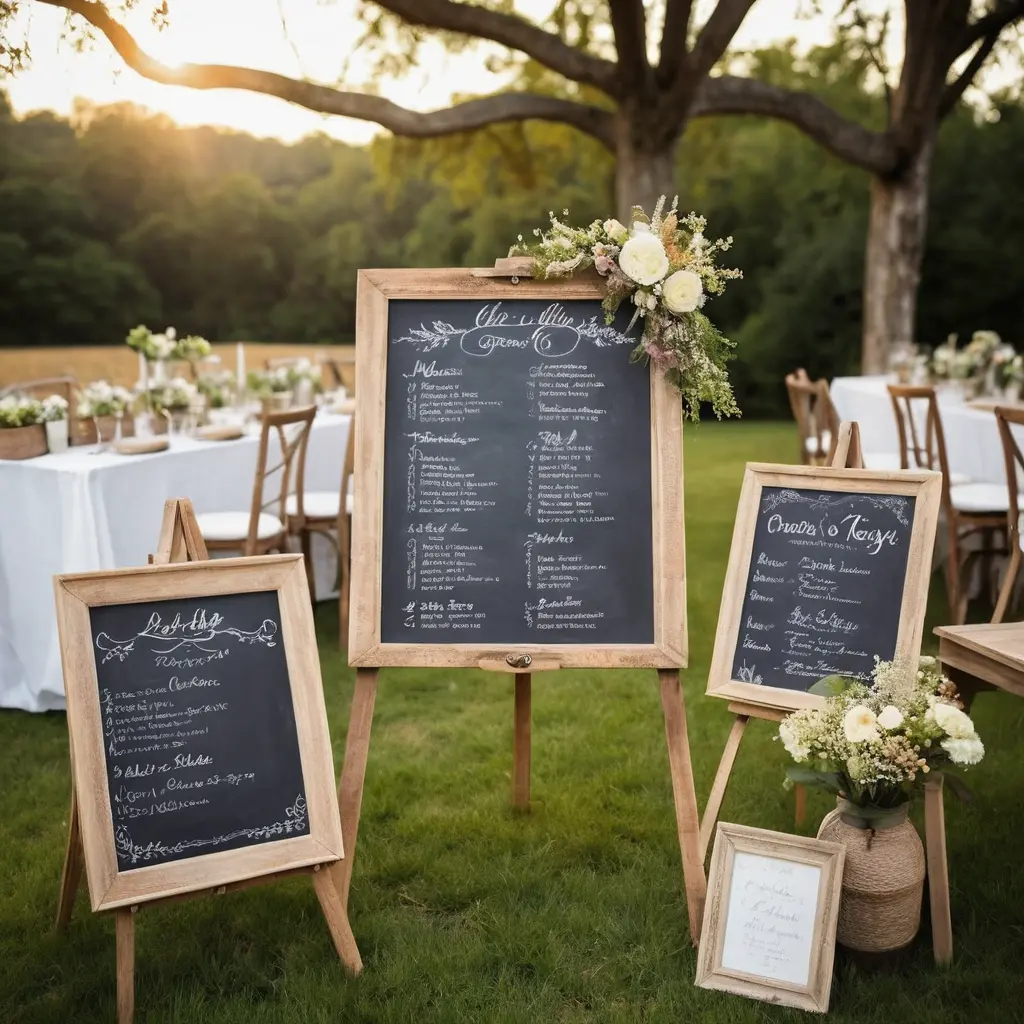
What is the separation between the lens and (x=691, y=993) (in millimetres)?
2520

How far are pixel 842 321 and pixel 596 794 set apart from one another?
48.7 ft

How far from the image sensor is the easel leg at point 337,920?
255cm

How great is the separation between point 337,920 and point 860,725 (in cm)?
131

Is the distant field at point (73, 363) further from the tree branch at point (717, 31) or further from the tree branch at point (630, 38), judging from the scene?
the tree branch at point (717, 31)

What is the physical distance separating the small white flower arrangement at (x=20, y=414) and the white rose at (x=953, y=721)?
3.88 meters

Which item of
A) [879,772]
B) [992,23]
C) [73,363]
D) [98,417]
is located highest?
[992,23]

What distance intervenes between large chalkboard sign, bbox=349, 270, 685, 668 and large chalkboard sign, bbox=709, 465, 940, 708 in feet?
1.01

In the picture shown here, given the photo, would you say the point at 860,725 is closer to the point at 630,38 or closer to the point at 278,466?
the point at 278,466

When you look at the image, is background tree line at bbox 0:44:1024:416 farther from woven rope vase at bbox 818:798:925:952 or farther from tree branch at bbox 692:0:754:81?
woven rope vase at bbox 818:798:925:952

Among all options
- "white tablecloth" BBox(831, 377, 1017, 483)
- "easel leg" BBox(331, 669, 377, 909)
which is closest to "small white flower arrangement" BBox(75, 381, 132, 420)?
"easel leg" BBox(331, 669, 377, 909)

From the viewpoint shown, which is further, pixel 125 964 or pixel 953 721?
pixel 953 721

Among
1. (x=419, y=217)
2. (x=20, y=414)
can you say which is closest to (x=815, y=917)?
(x=20, y=414)

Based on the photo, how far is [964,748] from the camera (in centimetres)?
243

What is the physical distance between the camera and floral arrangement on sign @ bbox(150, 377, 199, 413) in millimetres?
5531
